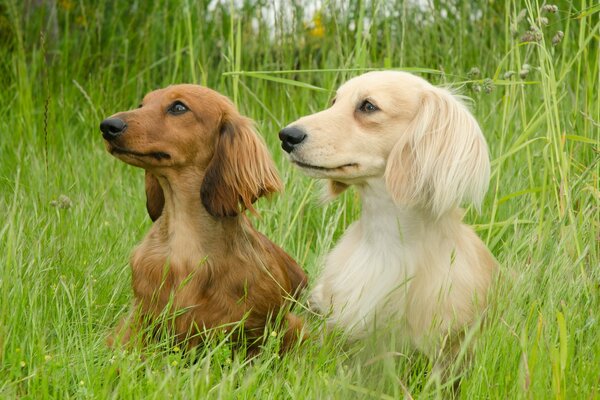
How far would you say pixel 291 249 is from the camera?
15.4ft

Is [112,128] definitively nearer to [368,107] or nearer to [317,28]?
[368,107]

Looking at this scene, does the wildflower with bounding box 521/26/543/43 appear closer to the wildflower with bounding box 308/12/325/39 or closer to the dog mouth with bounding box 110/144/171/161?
the dog mouth with bounding box 110/144/171/161

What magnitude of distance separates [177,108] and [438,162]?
3.38 feet

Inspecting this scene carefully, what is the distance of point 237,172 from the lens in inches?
148

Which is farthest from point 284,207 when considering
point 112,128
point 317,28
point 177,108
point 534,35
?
point 317,28

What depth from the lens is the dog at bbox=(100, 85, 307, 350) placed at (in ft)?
11.8

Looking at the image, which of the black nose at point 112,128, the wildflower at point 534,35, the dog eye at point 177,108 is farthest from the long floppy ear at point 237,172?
the wildflower at point 534,35

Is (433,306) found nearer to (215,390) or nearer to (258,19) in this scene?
(215,390)

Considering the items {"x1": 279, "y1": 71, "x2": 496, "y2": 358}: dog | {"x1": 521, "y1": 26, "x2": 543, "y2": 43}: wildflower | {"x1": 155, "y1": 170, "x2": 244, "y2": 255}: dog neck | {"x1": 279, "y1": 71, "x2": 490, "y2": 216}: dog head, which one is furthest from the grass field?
{"x1": 155, "y1": 170, "x2": 244, "y2": 255}: dog neck

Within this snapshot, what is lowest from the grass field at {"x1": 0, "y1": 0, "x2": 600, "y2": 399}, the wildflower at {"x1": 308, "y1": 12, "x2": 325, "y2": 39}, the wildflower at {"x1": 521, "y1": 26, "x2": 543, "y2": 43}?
the grass field at {"x1": 0, "y1": 0, "x2": 600, "y2": 399}

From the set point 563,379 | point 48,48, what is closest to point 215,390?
point 563,379

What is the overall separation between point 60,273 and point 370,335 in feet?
4.08

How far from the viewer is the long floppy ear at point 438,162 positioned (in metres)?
3.46

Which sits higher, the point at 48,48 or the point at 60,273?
the point at 48,48
